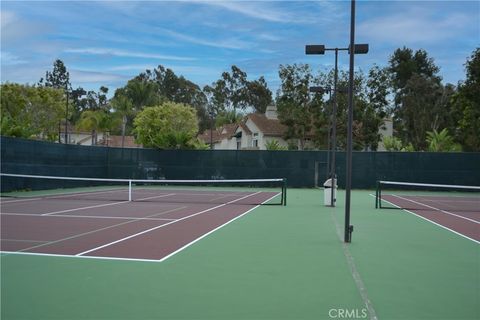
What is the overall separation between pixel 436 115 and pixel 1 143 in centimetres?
4648

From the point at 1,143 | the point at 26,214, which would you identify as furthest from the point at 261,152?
the point at 26,214

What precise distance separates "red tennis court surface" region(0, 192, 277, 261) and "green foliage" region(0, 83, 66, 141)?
3363cm

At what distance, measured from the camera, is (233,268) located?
288 inches

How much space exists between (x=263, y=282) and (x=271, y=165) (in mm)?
24793

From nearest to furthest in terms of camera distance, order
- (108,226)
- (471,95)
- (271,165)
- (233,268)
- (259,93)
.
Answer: (233,268) < (108,226) < (271,165) < (471,95) < (259,93)

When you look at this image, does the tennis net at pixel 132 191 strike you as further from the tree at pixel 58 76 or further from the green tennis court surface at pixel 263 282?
the tree at pixel 58 76

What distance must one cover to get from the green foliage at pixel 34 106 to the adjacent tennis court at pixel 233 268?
126 ft

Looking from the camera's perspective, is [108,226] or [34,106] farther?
[34,106]

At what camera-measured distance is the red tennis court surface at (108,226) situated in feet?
28.3

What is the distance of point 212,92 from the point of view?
80312 millimetres

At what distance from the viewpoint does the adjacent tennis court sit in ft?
17.8

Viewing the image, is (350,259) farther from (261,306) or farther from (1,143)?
(1,143)

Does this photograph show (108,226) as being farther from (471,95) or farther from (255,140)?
(255,140)

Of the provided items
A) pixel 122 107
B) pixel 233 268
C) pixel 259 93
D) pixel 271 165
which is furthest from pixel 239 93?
pixel 233 268
